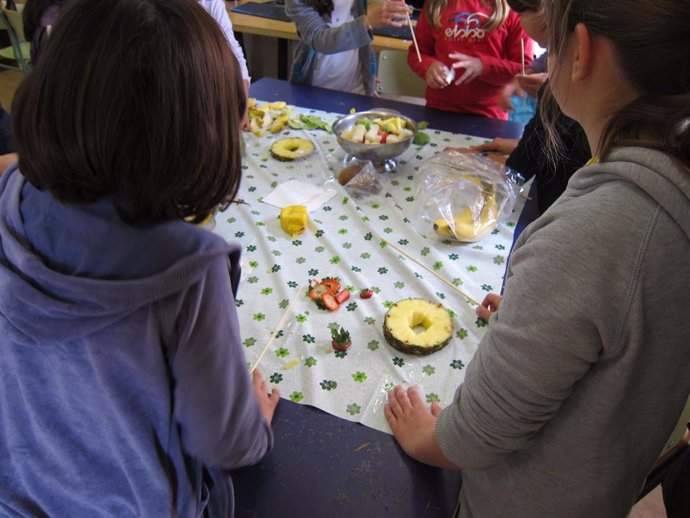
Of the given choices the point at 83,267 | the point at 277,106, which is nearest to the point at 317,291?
the point at 83,267

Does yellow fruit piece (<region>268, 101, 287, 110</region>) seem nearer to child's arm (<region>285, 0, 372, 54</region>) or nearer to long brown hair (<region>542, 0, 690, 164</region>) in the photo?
child's arm (<region>285, 0, 372, 54</region>)

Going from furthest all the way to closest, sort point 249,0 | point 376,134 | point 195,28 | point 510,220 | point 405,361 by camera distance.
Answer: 1. point 249,0
2. point 376,134
3. point 510,220
4. point 405,361
5. point 195,28

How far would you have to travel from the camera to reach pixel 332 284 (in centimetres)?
102

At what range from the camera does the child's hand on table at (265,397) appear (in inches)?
30.2

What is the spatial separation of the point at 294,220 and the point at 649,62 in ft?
2.67

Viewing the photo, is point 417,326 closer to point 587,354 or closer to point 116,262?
point 587,354

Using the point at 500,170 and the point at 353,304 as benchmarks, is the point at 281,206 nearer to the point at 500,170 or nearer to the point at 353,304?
the point at 353,304

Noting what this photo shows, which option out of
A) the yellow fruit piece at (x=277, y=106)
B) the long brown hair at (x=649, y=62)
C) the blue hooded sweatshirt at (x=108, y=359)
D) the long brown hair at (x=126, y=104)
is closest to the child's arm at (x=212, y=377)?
the blue hooded sweatshirt at (x=108, y=359)

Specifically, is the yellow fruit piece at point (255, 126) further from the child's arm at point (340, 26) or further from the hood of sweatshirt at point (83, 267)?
the hood of sweatshirt at point (83, 267)

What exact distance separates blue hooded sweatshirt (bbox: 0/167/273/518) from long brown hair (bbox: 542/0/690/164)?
1.43 ft

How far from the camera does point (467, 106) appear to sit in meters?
1.89

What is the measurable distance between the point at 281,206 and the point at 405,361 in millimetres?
586

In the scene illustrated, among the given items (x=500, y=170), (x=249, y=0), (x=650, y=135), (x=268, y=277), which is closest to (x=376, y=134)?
(x=500, y=170)

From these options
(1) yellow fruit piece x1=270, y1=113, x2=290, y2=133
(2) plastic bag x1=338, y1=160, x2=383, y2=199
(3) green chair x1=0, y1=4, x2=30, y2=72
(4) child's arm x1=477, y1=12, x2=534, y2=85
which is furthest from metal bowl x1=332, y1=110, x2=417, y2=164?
(3) green chair x1=0, y1=4, x2=30, y2=72
